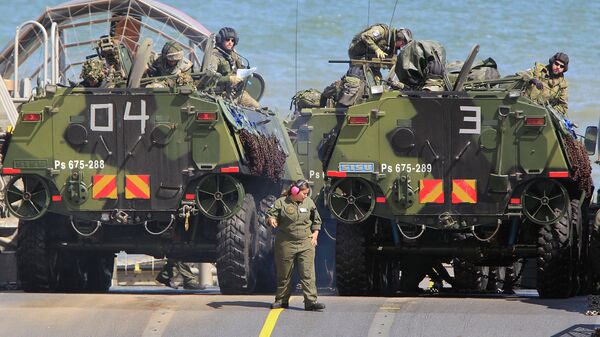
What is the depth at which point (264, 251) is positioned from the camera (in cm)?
2250

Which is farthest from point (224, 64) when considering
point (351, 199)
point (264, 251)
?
point (351, 199)

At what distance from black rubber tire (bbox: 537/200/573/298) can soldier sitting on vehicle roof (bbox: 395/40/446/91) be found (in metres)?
2.38

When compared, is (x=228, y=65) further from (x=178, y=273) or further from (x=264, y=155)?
(x=178, y=273)

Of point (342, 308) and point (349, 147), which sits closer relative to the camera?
point (342, 308)

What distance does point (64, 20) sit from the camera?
138 ft

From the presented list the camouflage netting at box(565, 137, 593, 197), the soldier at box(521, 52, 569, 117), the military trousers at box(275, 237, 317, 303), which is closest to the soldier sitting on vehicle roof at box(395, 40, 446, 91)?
the soldier at box(521, 52, 569, 117)

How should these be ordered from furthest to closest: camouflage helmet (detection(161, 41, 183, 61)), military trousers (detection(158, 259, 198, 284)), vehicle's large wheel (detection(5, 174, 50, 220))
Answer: military trousers (detection(158, 259, 198, 284)) → camouflage helmet (detection(161, 41, 183, 61)) → vehicle's large wheel (detection(5, 174, 50, 220))

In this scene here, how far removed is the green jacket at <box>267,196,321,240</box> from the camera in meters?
18.6

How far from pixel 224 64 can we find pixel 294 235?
6415mm

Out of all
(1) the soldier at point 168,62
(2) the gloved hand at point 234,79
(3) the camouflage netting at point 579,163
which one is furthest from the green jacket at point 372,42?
(3) the camouflage netting at point 579,163

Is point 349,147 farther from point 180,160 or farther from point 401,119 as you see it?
point 180,160

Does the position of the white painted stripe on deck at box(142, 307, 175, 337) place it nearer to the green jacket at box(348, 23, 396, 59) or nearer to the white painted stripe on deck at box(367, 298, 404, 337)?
the white painted stripe on deck at box(367, 298, 404, 337)

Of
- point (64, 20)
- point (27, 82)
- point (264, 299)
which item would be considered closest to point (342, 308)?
point (264, 299)

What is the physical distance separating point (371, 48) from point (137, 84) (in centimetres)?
431
